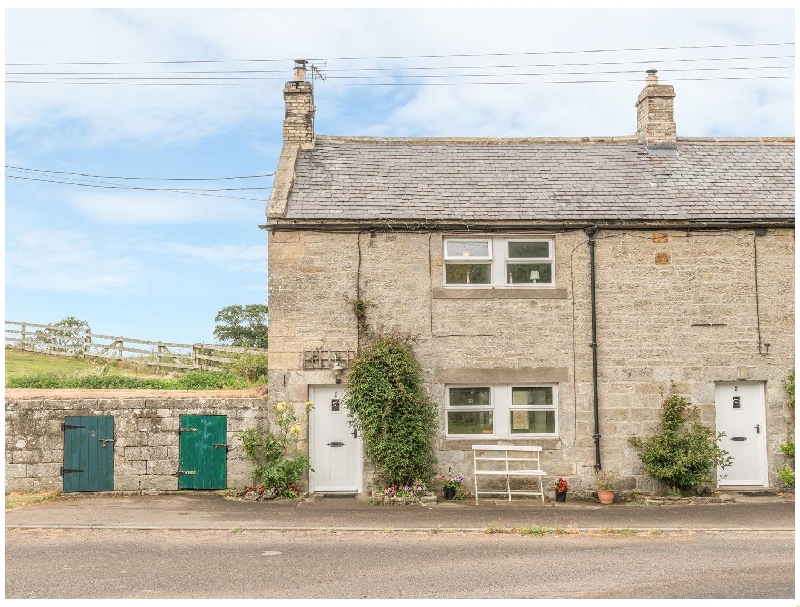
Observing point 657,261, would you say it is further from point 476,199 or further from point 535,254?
point 476,199

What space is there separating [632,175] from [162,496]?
12180 mm

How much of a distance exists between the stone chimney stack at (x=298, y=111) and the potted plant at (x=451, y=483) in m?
8.51

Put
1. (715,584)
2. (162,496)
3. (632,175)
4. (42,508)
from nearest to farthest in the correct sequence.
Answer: (715,584) → (42,508) → (162,496) → (632,175)

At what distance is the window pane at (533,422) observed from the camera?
14.8m

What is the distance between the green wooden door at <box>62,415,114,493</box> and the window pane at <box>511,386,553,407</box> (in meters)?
8.08

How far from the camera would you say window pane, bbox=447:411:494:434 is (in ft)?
48.7

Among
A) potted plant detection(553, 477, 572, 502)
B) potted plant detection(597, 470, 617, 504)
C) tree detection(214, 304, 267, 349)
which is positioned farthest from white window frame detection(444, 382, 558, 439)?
tree detection(214, 304, 267, 349)

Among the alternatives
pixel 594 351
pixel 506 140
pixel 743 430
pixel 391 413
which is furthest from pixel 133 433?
pixel 743 430

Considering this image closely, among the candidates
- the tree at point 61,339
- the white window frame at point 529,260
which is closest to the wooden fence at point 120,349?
the tree at point 61,339

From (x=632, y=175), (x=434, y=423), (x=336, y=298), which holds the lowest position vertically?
(x=434, y=423)

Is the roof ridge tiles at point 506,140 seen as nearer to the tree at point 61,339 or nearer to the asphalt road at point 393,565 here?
the asphalt road at point 393,565

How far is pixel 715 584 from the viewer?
336 inches

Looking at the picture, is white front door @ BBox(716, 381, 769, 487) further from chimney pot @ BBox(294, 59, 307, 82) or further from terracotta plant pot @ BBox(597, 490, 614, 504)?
chimney pot @ BBox(294, 59, 307, 82)
